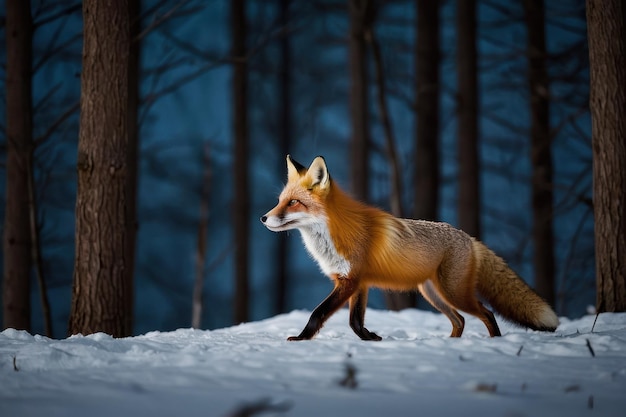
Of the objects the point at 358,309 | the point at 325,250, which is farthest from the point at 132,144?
the point at 358,309

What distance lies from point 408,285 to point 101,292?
253 cm

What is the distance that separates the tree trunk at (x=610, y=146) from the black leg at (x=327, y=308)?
9.10ft

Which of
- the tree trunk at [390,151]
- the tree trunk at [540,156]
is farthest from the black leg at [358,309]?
the tree trunk at [540,156]

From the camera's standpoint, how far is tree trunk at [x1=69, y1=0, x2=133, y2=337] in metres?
4.96

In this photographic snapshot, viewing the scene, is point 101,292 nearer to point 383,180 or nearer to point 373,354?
point 373,354

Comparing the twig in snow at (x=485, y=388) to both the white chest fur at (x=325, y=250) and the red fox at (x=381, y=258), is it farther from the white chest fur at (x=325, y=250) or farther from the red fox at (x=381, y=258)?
the white chest fur at (x=325, y=250)

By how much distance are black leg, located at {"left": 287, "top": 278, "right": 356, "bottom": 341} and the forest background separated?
4.26 m

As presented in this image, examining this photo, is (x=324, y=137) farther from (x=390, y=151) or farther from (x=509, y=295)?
(x=509, y=295)

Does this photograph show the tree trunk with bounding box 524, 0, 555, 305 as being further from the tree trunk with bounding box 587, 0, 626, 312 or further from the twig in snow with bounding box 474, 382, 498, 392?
the twig in snow with bounding box 474, 382, 498, 392

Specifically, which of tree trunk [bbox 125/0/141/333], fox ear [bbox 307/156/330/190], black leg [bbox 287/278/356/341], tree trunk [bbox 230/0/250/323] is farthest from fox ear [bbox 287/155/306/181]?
tree trunk [bbox 230/0/250/323]

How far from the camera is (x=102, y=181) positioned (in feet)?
16.4

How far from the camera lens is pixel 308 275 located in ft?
52.4

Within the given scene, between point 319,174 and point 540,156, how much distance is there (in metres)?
6.76

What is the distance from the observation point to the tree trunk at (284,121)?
13273 mm
